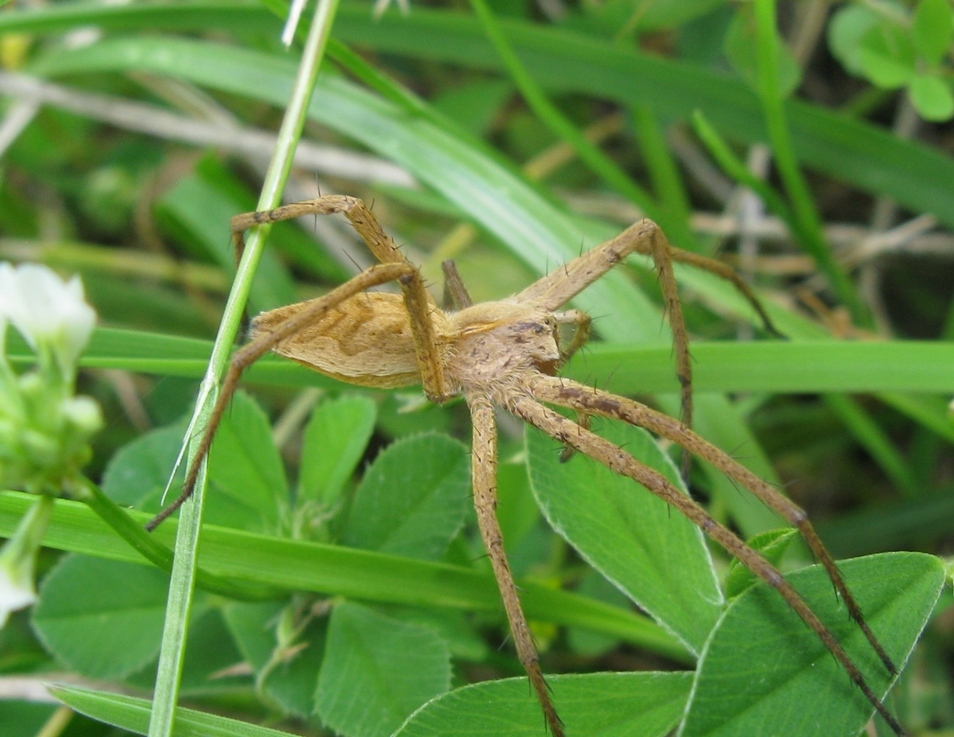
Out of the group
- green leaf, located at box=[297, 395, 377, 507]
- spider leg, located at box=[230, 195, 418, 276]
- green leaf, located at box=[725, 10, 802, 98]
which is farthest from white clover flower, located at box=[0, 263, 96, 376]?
green leaf, located at box=[725, 10, 802, 98]

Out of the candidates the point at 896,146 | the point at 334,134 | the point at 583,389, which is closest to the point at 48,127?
the point at 334,134

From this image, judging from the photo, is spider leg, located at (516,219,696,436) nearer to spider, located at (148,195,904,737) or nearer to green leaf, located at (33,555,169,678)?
spider, located at (148,195,904,737)

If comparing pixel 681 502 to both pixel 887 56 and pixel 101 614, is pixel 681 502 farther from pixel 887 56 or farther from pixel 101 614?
pixel 887 56

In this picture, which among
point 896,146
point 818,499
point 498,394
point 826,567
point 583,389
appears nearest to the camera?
point 826,567

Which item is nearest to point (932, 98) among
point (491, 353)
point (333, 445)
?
point (491, 353)

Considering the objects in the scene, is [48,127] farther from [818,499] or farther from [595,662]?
[818,499]
